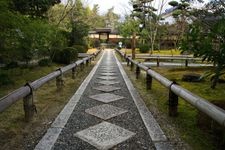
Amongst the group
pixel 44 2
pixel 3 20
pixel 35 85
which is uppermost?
pixel 44 2

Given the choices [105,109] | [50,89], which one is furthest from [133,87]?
[105,109]

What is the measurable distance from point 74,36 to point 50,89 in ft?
82.7

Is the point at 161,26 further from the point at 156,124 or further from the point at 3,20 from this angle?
the point at 156,124

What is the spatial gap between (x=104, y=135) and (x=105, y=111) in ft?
4.65

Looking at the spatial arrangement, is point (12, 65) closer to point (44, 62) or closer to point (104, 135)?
point (44, 62)

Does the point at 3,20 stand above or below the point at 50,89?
above

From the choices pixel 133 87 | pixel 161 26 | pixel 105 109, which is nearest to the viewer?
pixel 105 109

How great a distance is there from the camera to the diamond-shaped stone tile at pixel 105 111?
5328 millimetres

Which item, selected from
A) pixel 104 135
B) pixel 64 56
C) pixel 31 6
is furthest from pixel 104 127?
pixel 64 56

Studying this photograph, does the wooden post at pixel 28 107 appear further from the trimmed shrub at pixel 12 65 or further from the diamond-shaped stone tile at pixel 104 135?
the trimmed shrub at pixel 12 65

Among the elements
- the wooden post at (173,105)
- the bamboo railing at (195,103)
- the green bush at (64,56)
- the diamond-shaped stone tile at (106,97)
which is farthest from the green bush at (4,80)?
the green bush at (64,56)

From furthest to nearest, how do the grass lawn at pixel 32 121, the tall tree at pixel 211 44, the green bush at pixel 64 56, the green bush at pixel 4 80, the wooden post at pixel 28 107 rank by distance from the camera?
the green bush at pixel 64 56, the green bush at pixel 4 80, the tall tree at pixel 211 44, the wooden post at pixel 28 107, the grass lawn at pixel 32 121

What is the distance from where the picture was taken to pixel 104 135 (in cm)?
422

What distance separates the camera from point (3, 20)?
805cm
